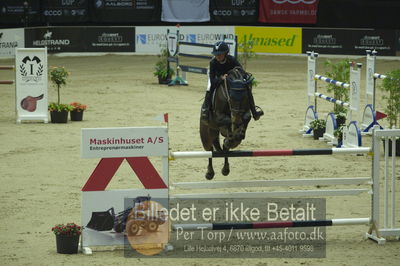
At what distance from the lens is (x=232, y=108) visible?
9.86m

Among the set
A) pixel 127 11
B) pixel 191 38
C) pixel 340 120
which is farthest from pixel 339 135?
pixel 127 11

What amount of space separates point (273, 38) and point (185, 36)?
354cm

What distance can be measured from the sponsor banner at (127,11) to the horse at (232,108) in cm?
2526

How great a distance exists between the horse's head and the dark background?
25113 millimetres

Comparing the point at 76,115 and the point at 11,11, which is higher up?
the point at 11,11

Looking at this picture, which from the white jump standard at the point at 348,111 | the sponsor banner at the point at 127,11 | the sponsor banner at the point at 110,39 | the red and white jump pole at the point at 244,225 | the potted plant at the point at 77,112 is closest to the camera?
the red and white jump pole at the point at 244,225

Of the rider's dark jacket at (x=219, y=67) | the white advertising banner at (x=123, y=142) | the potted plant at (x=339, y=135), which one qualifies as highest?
the rider's dark jacket at (x=219, y=67)

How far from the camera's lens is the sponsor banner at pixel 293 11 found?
34.4m

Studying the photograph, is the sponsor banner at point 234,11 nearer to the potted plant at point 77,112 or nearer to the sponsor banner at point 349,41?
the sponsor banner at point 349,41

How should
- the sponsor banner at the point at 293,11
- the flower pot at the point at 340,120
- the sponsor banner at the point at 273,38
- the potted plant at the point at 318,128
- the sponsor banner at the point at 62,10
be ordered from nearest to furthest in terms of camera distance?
the potted plant at the point at 318,128
the flower pot at the point at 340,120
the sponsor banner at the point at 273,38
the sponsor banner at the point at 293,11
the sponsor banner at the point at 62,10

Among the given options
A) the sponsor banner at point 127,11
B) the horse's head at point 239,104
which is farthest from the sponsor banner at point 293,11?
the horse's head at point 239,104

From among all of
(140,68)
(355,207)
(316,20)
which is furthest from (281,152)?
(316,20)

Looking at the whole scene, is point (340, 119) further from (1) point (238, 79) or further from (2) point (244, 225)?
(2) point (244, 225)

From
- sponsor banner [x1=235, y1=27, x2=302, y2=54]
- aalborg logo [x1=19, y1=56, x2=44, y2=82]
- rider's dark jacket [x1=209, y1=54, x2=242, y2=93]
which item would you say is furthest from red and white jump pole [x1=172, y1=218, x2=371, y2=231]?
sponsor banner [x1=235, y1=27, x2=302, y2=54]
